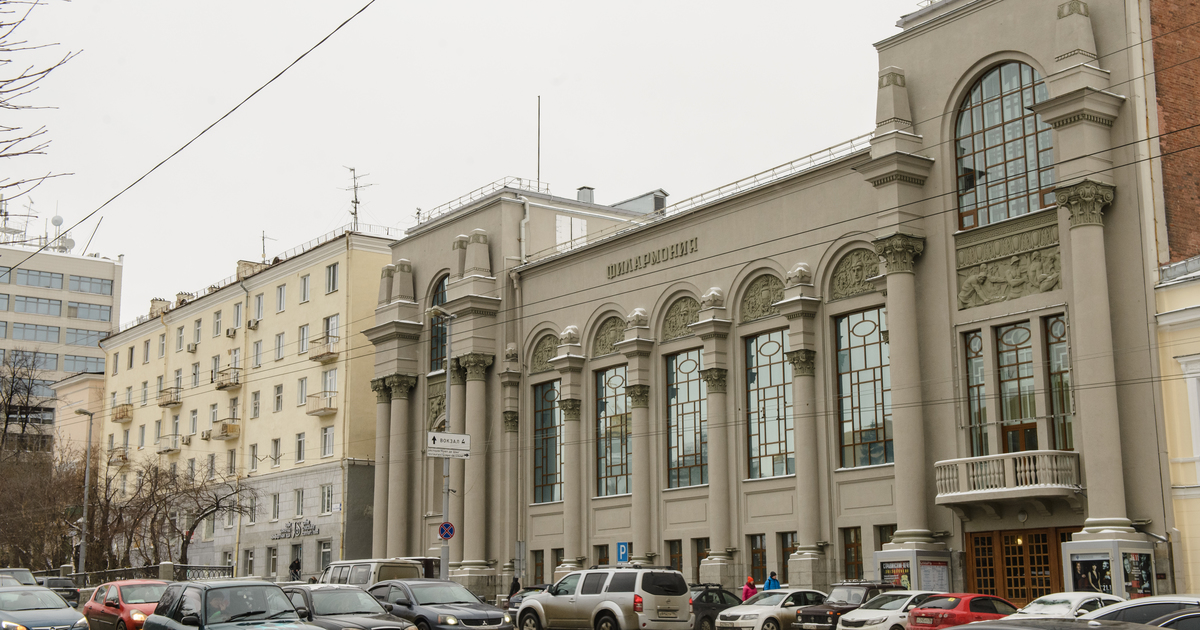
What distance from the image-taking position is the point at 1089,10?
29.9m

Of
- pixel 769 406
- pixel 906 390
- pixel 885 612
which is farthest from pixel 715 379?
pixel 885 612

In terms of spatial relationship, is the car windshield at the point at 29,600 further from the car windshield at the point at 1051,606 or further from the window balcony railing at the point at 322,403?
the window balcony railing at the point at 322,403

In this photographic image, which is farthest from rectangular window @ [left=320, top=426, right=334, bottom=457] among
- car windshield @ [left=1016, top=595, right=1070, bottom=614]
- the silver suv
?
car windshield @ [left=1016, top=595, right=1070, bottom=614]

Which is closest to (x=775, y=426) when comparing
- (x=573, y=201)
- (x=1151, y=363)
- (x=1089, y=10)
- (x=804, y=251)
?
(x=804, y=251)

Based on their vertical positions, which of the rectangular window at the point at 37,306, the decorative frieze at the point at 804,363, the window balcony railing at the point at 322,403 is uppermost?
the rectangular window at the point at 37,306

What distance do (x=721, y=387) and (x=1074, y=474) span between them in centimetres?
1231

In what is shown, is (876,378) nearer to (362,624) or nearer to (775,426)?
(775,426)

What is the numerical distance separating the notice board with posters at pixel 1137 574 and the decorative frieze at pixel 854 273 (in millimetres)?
10367

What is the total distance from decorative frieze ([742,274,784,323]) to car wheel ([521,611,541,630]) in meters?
12.5

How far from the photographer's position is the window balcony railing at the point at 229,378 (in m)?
64.3

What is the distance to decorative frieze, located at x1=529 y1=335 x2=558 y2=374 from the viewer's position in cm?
4572

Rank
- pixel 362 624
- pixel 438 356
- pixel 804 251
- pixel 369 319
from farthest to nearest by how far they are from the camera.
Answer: pixel 369 319 < pixel 438 356 < pixel 804 251 < pixel 362 624

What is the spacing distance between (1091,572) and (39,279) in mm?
101496

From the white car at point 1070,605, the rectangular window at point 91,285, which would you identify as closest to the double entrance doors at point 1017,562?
the white car at point 1070,605
